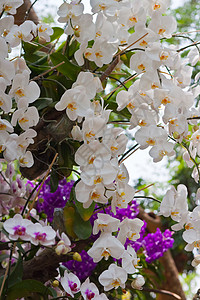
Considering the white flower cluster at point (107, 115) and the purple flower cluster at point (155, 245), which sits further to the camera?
the purple flower cluster at point (155, 245)

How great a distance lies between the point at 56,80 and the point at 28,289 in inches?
11.6

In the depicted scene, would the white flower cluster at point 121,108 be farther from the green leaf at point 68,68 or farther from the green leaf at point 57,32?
the green leaf at point 57,32

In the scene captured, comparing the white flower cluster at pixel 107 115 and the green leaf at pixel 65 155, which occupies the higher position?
the white flower cluster at pixel 107 115

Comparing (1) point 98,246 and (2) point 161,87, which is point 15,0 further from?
(1) point 98,246

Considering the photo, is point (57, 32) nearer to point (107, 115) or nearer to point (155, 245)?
point (107, 115)

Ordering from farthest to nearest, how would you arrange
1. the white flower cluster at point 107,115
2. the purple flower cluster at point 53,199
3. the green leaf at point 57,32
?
the purple flower cluster at point 53,199
the green leaf at point 57,32
the white flower cluster at point 107,115

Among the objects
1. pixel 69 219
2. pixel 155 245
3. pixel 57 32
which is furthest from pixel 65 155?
pixel 155 245

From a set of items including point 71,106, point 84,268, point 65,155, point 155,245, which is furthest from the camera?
point 155,245

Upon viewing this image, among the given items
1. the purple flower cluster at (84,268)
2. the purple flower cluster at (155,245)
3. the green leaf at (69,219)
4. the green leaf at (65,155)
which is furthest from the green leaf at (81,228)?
the purple flower cluster at (155,245)

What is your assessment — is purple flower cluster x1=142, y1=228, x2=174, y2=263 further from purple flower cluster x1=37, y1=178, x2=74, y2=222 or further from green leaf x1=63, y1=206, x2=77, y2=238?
green leaf x1=63, y1=206, x2=77, y2=238

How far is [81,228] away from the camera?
1.89 feet

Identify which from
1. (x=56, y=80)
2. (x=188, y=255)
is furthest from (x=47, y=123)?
(x=188, y=255)

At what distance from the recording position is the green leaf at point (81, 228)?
57 centimetres

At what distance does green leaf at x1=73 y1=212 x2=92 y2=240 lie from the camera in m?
0.57
